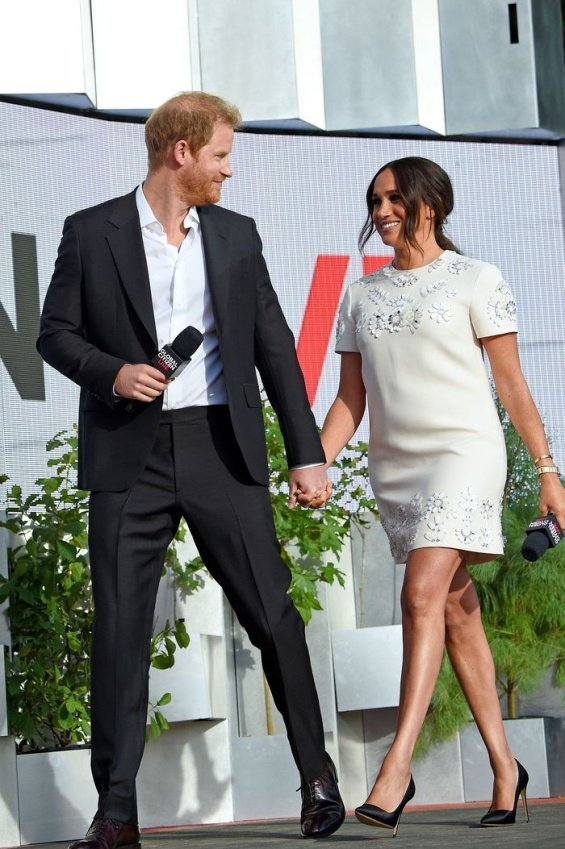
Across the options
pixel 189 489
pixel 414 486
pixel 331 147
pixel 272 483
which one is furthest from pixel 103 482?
pixel 331 147

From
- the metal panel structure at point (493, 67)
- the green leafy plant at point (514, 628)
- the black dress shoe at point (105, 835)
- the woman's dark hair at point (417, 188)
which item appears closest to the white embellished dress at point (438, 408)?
the woman's dark hair at point (417, 188)

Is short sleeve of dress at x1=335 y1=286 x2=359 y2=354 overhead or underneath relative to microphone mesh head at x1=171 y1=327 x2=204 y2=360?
overhead

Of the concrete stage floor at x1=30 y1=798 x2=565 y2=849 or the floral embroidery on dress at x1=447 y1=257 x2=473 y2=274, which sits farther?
the floral embroidery on dress at x1=447 y1=257 x2=473 y2=274

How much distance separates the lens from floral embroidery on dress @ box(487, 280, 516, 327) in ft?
10.6

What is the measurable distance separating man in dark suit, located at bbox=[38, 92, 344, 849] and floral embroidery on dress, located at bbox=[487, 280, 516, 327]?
46cm

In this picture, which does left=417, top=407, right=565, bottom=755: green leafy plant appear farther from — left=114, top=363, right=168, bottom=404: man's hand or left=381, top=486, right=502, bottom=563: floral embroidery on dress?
left=114, top=363, right=168, bottom=404: man's hand

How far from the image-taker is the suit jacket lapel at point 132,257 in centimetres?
303

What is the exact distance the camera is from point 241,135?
5684 mm

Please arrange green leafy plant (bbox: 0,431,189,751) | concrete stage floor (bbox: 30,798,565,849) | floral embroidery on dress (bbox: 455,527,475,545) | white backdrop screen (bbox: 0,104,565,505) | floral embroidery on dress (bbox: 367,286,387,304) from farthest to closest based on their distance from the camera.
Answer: white backdrop screen (bbox: 0,104,565,505) → green leafy plant (bbox: 0,431,189,751) → floral embroidery on dress (bbox: 367,286,387,304) → floral embroidery on dress (bbox: 455,527,475,545) → concrete stage floor (bbox: 30,798,565,849)

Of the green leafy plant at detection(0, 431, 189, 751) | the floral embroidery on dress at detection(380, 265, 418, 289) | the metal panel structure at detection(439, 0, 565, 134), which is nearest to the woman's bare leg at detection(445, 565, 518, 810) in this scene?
the floral embroidery on dress at detection(380, 265, 418, 289)

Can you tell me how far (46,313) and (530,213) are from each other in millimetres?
3170

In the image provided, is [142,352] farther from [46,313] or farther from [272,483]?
[272,483]

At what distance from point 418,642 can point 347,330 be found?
783 mm

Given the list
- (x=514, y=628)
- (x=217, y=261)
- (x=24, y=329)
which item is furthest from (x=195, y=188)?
(x=514, y=628)
